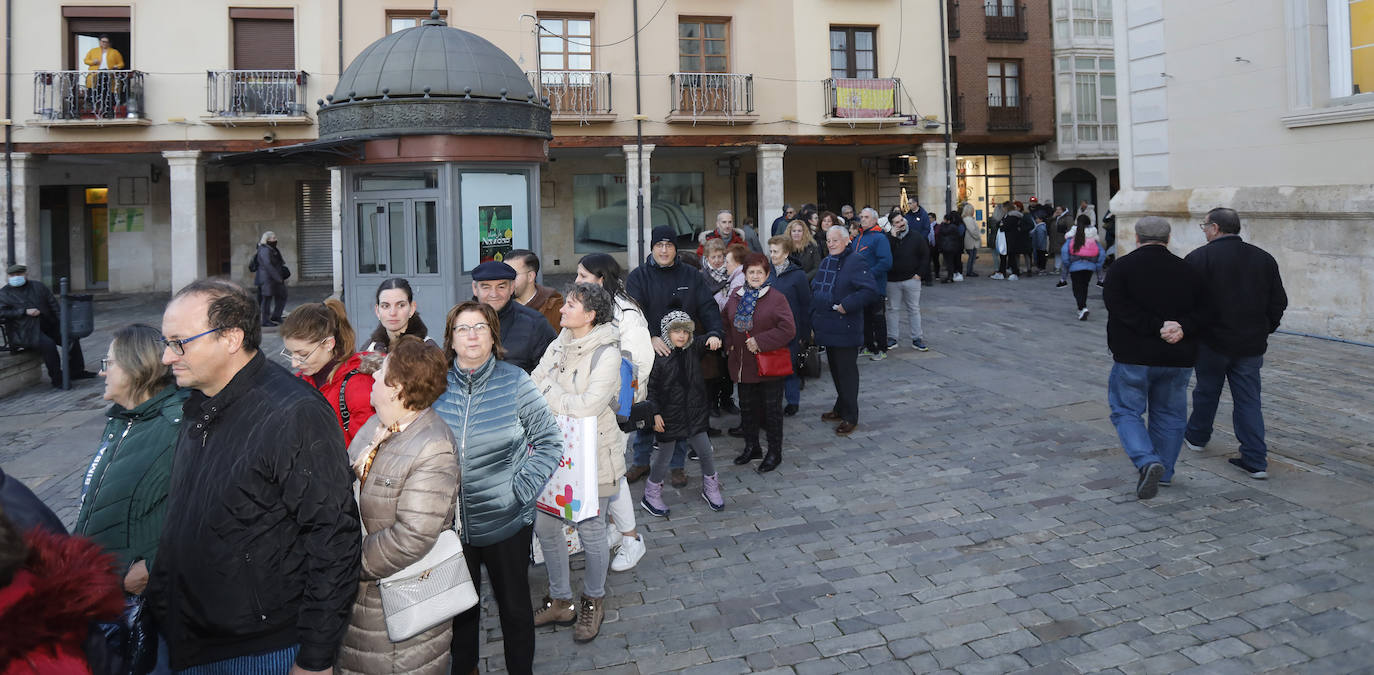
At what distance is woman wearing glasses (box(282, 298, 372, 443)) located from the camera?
4309 mm

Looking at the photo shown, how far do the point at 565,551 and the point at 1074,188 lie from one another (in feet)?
100

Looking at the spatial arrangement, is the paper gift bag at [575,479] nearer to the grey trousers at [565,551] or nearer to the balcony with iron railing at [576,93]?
the grey trousers at [565,551]

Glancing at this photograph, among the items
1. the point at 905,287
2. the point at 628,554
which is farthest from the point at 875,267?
the point at 628,554

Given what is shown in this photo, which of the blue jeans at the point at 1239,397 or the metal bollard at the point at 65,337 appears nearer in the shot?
the blue jeans at the point at 1239,397

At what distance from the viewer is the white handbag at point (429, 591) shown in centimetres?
313

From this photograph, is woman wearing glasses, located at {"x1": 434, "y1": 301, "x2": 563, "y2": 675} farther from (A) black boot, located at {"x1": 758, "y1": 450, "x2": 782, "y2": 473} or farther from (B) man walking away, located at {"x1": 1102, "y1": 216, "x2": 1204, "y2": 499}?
(B) man walking away, located at {"x1": 1102, "y1": 216, "x2": 1204, "y2": 499}

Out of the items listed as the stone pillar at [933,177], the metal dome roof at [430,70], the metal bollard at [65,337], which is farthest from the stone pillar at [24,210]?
the stone pillar at [933,177]

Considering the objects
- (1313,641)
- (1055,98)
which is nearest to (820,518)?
(1313,641)

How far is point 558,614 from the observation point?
180 inches

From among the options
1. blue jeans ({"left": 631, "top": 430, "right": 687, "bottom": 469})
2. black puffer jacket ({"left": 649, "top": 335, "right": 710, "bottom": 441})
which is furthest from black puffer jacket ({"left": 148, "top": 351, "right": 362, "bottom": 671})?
blue jeans ({"left": 631, "top": 430, "right": 687, "bottom": 469})

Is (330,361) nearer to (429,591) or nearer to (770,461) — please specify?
(429,591)

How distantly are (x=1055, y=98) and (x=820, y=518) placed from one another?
2769 centimetres

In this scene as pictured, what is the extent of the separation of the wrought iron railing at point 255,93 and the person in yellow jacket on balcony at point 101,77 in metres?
1.91

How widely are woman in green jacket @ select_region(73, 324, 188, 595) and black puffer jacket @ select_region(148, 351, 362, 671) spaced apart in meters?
0.50
